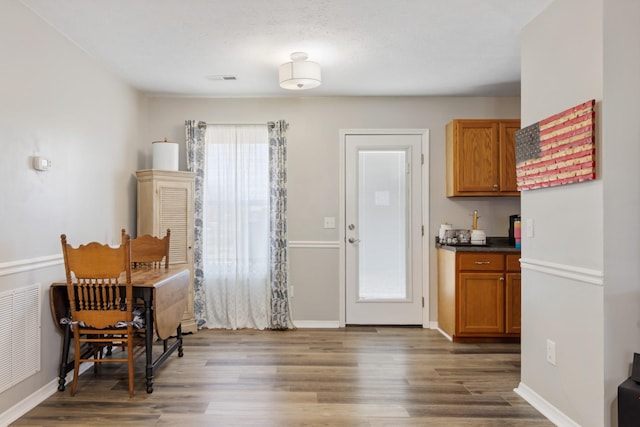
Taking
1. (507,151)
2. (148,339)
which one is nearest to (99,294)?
(148,339)

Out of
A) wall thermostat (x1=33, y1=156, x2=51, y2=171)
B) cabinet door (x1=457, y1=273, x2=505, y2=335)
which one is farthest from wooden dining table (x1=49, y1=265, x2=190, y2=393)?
cabinet door (x1=457, y1=273, x2=505, y2=335)

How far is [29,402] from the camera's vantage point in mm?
2465

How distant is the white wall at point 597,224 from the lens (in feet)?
6.40

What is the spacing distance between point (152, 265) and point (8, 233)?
4.43ft

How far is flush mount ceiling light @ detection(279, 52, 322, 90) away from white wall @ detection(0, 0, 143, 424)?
1491mm

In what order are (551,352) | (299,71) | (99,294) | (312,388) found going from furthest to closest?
1. (299,71)
2. (312,388)
3. (99,294)
4. (551,352)

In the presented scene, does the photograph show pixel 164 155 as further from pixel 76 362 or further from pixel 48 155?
pixel 76 362

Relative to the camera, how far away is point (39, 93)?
2586 mm

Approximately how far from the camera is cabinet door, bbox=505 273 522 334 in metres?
3.72

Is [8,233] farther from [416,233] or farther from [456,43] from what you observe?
[416,233]

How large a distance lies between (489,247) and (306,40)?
2.42 m

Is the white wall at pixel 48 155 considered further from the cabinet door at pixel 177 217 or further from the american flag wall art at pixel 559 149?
the american flag wall art at pixel 559 149

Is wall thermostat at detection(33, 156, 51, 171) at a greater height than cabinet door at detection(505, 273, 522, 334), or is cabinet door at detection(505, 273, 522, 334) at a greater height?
wall thermostat at detection(33, 156, 51, 171)

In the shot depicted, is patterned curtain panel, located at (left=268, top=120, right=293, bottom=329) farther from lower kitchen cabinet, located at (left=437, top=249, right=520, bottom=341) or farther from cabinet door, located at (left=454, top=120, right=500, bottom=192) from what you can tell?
cabinet door, located at (left=454, top=120, right=500, bottom=192)
